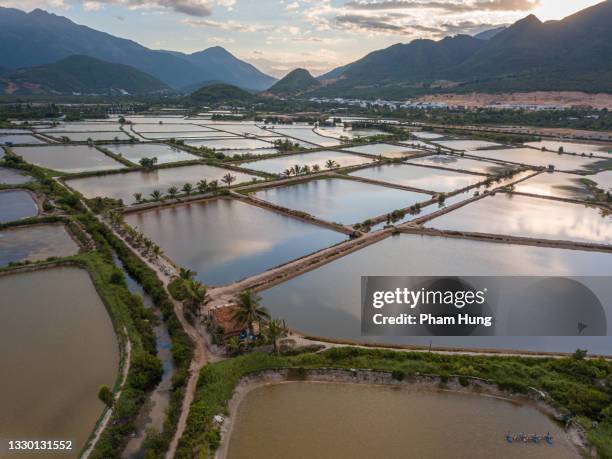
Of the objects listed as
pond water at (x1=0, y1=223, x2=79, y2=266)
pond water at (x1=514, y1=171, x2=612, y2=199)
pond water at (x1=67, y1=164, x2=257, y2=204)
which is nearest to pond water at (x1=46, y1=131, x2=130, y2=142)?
pond water at (x1=67, y1=164, x2=257, y2=204)

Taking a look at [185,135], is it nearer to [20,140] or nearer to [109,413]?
[20,140]

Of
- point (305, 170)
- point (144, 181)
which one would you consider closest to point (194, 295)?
point (144, 181)

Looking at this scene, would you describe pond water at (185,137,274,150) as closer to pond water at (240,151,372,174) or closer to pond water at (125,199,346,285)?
pond water at (240,151,372,174)

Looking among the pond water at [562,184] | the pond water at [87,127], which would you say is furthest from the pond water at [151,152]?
the pond water at [562,184]

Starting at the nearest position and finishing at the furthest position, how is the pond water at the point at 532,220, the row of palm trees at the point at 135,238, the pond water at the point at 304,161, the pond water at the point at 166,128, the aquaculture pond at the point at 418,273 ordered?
1. the aquaculture pond at the point at 418,273
2. the row of palm trees at the point at 135,238
3. the pond water at the point at 532,220
4. the pond water at the point at 304,161
5. the pond water at the point at 166,128

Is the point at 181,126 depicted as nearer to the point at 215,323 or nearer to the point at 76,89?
the point at 215,323

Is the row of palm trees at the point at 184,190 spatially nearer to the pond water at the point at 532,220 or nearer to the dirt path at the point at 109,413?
the dirt path at the point at 109,413
